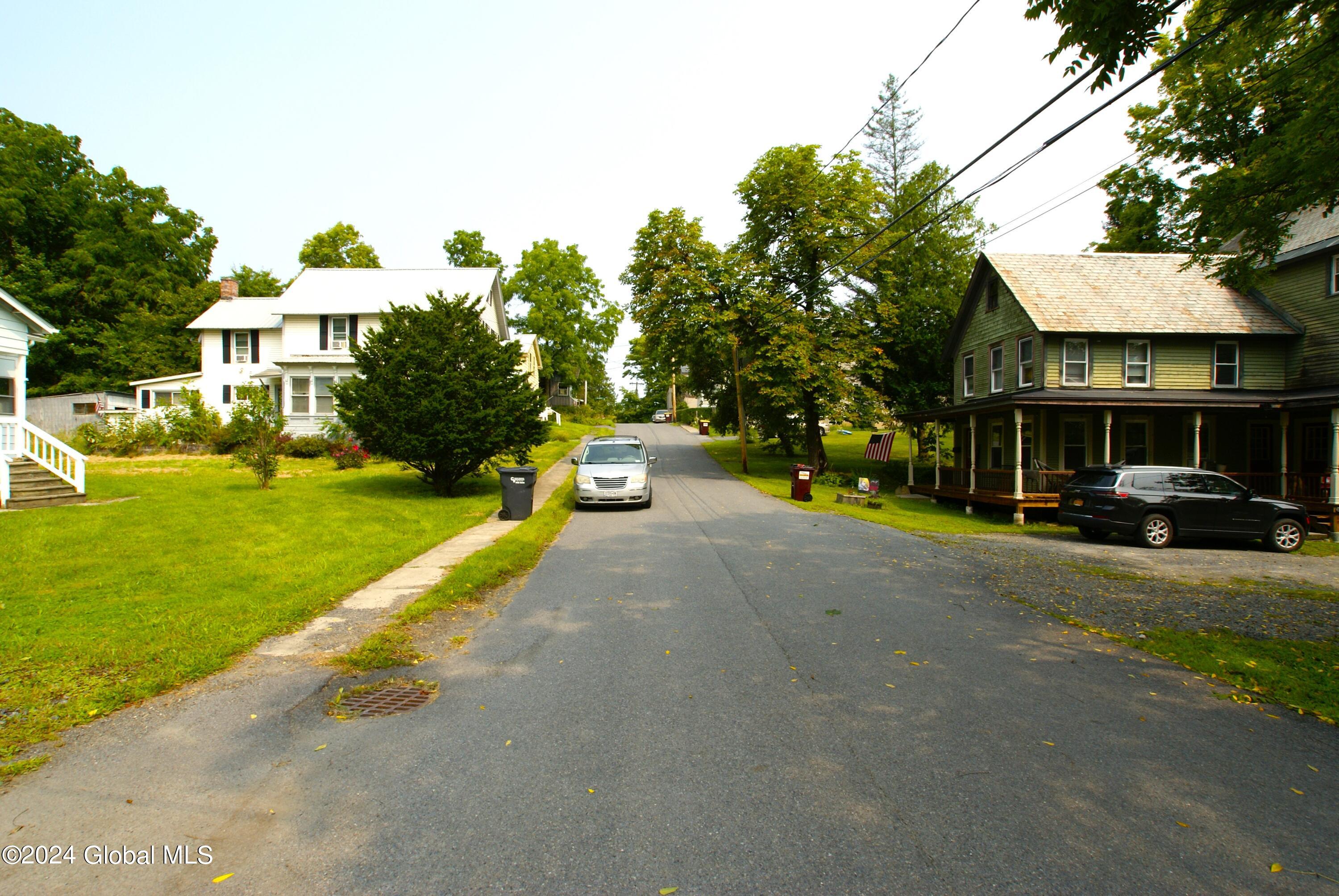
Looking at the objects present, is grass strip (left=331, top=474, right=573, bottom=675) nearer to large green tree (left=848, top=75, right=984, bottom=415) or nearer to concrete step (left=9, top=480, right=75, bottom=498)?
concrete step (left=9, top=480, right=75, bottom=498)

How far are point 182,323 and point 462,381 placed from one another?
1444 inches

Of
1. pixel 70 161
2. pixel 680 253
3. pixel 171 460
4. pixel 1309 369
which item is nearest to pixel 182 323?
pixel 70 161

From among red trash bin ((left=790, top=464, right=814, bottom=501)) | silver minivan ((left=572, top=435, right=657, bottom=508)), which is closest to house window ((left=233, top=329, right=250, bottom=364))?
silver minivan ((left=572, top=435, right=657, bottom=508))

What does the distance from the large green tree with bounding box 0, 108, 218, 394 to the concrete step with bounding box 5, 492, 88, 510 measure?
31.3 metres

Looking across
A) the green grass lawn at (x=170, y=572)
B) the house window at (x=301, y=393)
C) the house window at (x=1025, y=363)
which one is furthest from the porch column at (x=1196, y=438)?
the house window at (x=301, y=393)

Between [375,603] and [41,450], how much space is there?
13.9 metres

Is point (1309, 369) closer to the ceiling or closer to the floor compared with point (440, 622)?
closer to the ceiling

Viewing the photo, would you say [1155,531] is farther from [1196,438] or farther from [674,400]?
[674,400]

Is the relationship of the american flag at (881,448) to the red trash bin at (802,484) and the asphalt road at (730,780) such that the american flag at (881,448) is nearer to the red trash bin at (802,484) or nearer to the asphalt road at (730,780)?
the red trash bin at (802,484)

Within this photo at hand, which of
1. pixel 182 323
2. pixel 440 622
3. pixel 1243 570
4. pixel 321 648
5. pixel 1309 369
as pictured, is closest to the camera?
pixel 321 648

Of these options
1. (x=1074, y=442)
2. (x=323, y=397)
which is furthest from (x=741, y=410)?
(x=323, y=397)

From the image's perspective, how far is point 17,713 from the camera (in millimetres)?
4742

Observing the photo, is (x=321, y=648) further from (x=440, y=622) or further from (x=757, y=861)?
(x=757, y=861)

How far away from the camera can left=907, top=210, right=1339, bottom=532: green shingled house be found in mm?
21438
